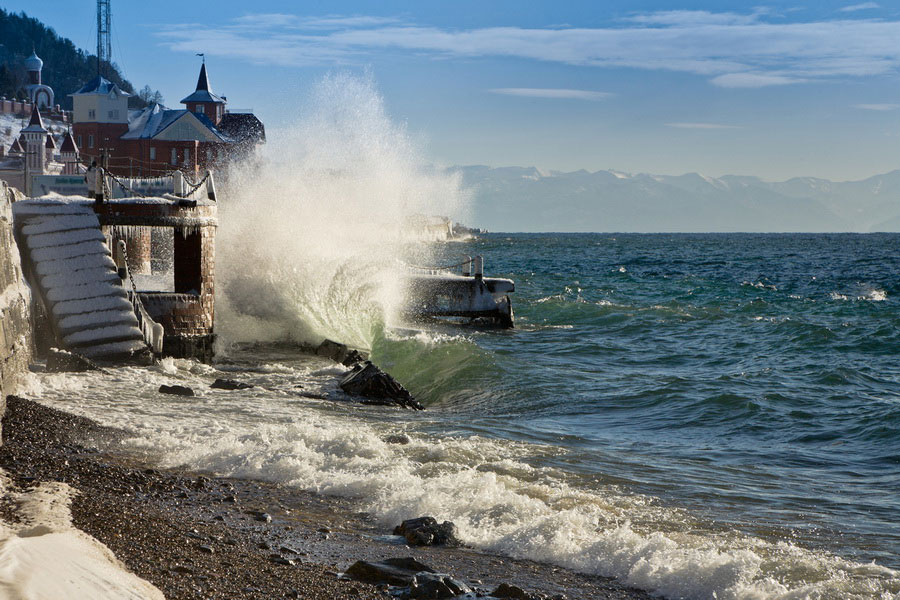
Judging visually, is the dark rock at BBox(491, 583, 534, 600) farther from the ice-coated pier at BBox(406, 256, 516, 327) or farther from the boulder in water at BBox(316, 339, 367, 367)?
the ice-coated pier at BBox(406, 256, 516, 327)

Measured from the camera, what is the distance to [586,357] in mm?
22406

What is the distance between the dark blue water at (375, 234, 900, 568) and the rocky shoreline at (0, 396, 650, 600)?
2.69 m

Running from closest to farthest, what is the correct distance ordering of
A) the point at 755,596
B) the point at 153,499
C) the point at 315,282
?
1. the point at 755,596
2. the point at 153,499
3. the point at 315,282

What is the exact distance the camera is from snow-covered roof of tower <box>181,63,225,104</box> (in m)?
87.4

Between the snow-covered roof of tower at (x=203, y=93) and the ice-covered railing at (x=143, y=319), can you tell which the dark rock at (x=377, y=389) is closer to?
the ice-covered railing at (x=143, y=319)

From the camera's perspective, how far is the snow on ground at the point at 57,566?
4.42 m

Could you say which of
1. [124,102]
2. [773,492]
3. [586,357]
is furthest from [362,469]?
[124,102]

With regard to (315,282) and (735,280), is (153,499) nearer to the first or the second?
(315,282)

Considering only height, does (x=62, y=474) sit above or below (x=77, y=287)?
below

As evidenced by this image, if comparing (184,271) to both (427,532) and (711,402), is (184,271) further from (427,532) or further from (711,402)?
(427,532)

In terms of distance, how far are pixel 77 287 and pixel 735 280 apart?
46.1m

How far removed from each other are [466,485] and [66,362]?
7.94 metres

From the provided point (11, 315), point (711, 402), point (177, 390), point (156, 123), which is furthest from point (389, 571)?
point (156, 123)

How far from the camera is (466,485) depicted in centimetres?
905
